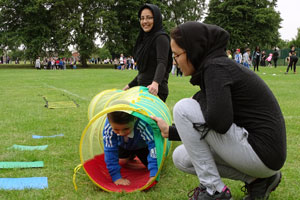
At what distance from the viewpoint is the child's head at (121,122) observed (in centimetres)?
284

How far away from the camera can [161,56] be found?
387 centimetres

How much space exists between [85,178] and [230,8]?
46.6 m

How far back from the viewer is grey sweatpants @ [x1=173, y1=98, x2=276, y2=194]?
7.07ft

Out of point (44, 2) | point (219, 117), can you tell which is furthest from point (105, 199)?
point (44, 2)

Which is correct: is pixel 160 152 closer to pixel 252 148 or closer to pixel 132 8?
pixel 252 148

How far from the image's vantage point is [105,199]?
2.72m

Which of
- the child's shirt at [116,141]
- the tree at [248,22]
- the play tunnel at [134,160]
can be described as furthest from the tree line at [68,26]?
the child's shirt at [116,141]

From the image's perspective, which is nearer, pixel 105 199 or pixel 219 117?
pixel 219 117

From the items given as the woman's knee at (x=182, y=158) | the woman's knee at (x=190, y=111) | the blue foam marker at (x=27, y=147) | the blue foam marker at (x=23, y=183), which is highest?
the woman's knee at (x=190, y=111)

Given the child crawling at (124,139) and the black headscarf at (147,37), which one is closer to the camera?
the child crawling at (124,139)

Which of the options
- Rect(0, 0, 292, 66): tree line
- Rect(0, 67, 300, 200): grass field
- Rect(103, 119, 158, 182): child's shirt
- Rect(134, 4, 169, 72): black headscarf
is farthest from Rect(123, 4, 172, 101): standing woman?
Rect(0, 0, 292, 66): tree line

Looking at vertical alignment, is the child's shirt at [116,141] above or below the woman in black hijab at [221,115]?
below

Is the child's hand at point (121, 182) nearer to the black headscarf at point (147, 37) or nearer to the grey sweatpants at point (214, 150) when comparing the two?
the grey sweatpants at point (214, 150)

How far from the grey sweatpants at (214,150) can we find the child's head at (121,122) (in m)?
0.70
